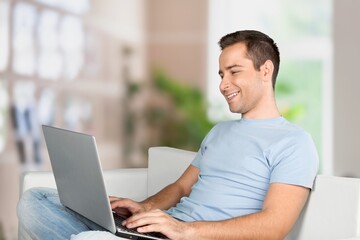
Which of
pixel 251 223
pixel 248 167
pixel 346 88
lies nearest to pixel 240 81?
pixel 248 167

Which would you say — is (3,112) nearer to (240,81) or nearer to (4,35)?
(4,35)

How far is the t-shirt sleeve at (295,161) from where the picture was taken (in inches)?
77.1

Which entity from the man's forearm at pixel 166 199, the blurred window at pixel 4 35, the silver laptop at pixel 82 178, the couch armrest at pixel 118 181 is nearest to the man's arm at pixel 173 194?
the man's forearm at pixel 166 199

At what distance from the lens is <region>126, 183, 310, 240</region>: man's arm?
186 cm

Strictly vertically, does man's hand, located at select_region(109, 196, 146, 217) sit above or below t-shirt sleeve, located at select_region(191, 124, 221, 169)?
below

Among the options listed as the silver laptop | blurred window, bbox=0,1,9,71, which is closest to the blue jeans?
the silver laptop

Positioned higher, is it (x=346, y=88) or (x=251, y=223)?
(x=346, y=88)

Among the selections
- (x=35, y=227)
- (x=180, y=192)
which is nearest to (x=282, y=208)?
(x=180, y=192)

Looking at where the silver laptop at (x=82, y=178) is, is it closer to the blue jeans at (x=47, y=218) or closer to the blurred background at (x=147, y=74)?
the blue jeans at (x=47, y=218)

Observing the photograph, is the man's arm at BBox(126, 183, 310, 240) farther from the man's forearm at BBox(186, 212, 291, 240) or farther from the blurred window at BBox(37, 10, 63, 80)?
the blurred window at BBox(37, 10, 63, 80)

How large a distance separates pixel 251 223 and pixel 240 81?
46cm

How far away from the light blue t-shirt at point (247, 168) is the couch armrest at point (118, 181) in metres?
0.59

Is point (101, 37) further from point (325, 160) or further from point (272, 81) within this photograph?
point (272, 81)

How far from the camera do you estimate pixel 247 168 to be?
2.10 meters
